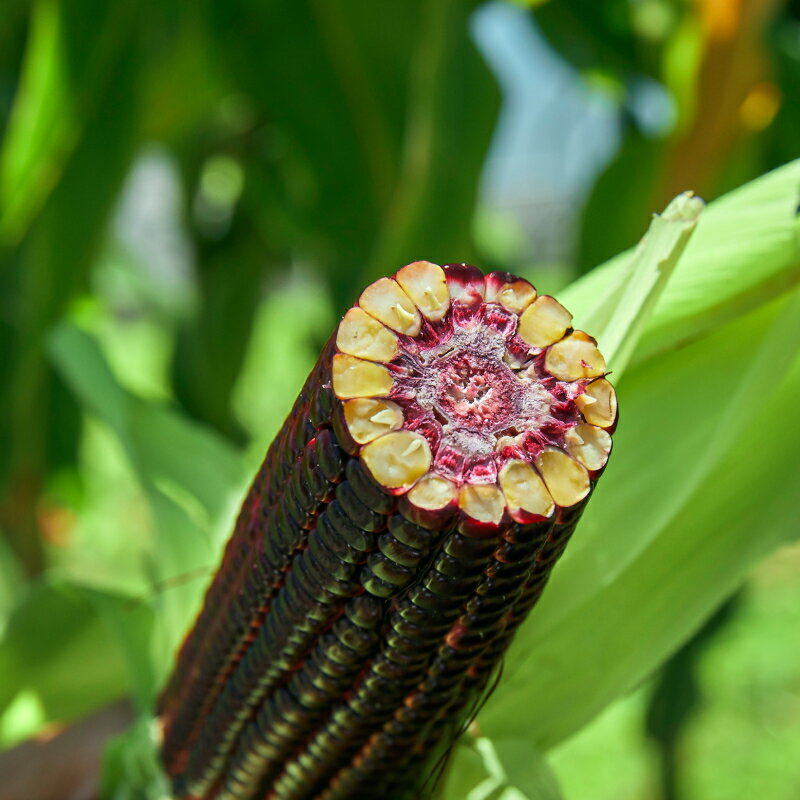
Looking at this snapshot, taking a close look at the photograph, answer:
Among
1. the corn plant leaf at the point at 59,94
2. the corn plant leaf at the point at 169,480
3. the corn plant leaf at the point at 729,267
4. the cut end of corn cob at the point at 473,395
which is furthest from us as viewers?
the corn plant leaf at the point at 59,94

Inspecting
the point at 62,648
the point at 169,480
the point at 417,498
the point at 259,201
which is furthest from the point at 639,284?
the point at 259,201

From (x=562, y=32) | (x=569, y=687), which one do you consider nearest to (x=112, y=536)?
(x=562, y=32)

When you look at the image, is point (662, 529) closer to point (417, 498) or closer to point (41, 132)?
point (417, 498)

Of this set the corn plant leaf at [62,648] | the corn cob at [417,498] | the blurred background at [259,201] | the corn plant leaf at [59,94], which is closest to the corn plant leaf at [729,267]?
the corn cob at [417,498]

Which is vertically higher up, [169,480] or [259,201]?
[259,201]

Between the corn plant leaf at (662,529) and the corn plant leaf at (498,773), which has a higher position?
the corn plant leaf at (662,529)

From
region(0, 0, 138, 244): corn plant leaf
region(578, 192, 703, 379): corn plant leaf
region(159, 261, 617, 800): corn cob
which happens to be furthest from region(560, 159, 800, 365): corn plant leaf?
region(0, 0, 138, 244): corn plant leaf

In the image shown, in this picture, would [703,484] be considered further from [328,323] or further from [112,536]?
[112,536]

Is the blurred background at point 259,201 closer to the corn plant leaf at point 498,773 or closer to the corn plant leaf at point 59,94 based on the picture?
the corn plant leaf at point 59,94
